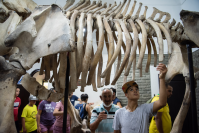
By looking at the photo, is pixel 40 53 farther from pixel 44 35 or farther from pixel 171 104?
pixel 171 104

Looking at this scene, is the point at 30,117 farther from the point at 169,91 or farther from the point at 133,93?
the point at 169,91

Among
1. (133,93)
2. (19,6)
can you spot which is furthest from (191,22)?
(19,6)

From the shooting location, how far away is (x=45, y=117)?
2.85m

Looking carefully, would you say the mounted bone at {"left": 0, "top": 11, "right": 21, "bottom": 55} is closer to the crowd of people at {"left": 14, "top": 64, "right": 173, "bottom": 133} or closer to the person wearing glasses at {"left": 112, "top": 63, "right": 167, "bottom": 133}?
the crowd of people at {"left": 14, "top": 64, "right": 173, "bottom": 133}

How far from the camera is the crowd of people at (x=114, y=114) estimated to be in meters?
1.55

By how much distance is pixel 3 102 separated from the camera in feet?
4.50

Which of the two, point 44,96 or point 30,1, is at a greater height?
point 30,1

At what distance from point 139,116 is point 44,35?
4.09 feet

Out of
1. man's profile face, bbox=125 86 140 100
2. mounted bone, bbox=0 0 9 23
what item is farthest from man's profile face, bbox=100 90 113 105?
mounted bone, bbox=0 0 9 23

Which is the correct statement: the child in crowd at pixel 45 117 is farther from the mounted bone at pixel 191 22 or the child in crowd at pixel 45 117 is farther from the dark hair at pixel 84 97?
the mounted bone at pixel 191 22

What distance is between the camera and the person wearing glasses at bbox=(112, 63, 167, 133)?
4.98 ft

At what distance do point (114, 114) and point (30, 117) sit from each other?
1.49 m

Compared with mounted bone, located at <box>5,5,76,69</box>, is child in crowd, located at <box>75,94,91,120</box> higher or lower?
lower

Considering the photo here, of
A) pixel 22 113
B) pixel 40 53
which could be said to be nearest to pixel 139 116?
pixel 40 53
